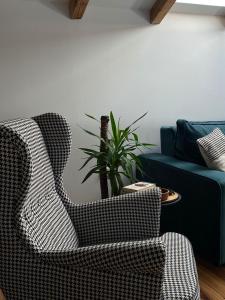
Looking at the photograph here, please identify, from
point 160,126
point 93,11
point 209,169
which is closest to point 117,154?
point 209,169

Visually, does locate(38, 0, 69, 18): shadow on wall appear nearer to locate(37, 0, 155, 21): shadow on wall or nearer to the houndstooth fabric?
locate(37, 0, 155, 21): shadow on wall

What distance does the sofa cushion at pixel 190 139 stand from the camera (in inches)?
99.9

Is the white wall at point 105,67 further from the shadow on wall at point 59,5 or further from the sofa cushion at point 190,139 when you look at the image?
the sofa cushion at point 190,139

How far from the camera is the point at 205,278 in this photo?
2.12 meters

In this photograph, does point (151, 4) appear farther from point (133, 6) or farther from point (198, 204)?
point (198, 204)

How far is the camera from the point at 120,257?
1173mm

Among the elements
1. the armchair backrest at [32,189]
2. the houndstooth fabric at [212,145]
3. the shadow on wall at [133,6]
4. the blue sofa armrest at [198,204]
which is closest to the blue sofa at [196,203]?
the blue sofa armrest at [198,204]

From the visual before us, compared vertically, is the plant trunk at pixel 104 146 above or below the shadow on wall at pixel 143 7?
below

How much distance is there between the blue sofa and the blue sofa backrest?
0.40ft

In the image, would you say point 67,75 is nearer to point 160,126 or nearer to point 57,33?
point 57,33

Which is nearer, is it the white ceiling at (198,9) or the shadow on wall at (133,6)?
the shadow on wall at (133,6)

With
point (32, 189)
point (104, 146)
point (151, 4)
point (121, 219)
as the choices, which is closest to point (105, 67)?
point (151, 4)

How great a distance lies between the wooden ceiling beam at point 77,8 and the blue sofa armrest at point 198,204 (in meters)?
1.16

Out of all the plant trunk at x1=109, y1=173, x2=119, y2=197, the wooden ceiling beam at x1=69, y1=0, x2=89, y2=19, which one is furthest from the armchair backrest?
the wooden ceiling beam at x1=69, y1=0, x2=89, y2=19
